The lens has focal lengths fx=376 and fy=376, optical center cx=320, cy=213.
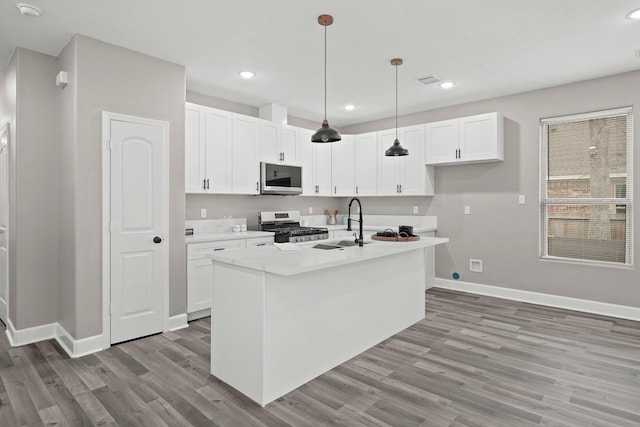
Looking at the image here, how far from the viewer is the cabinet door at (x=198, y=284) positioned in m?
3.91

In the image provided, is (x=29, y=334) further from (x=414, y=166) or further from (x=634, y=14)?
(x=634, y=14)

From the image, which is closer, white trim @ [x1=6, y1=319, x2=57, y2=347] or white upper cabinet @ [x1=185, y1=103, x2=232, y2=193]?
white trim @ [x1=6, y1=319, x2=57, y2=347]

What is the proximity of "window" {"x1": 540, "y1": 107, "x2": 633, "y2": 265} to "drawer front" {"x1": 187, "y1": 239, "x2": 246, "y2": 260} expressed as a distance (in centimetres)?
372

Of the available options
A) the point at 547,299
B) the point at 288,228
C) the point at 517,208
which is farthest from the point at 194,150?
the point at 547,299

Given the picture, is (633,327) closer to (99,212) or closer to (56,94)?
(99,212)

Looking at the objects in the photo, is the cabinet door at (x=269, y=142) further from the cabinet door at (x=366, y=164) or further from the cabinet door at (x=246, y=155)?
the cabinet door at (x=366, y=164)

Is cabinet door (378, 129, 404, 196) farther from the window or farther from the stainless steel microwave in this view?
the window

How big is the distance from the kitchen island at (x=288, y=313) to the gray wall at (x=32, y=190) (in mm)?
2002

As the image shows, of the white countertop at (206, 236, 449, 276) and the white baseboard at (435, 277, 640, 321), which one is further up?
the white countertop at (206, 236, 449, 276)

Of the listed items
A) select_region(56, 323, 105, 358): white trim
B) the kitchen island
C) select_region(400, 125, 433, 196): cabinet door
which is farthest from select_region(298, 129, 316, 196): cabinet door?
select_region(56, 323, 105, 358): white trim

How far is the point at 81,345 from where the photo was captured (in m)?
3.13

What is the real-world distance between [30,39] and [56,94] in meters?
0.50

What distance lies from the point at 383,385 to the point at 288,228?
2887mm

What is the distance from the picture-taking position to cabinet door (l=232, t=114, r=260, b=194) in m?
4.65
